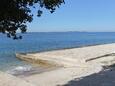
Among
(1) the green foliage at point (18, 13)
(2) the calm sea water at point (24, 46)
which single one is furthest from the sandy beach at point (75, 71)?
(1) the green foliage at point (18, 13)

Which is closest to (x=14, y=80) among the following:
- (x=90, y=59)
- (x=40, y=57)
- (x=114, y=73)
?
(x=114, y=73)

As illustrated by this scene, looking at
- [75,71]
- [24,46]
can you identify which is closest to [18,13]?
[75,71]

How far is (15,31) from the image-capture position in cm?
1134

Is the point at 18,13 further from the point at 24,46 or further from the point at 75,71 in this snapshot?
the point at 24,46

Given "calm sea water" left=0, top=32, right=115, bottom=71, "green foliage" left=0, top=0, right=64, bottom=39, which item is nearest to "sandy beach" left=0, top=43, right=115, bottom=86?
"calm sea water" left=0, top=32, right=115, bottom=71

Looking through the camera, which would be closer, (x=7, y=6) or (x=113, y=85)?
(x=7, y=6)

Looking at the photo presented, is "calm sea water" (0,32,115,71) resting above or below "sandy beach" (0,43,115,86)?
below

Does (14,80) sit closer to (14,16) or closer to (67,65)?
(14,16)

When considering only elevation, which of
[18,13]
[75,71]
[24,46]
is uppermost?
[18,13]

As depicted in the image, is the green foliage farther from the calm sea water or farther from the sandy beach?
the calm sea water

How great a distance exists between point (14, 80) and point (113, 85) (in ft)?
13.6

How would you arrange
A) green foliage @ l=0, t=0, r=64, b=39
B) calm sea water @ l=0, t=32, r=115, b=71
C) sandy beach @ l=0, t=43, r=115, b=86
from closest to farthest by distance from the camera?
green foliage @ l=0, t=0, r=64, b=39
sandy beach @ l=0, t=43, r=115, b=86
calm sea water @ l=0, t=32, r=115, b=71

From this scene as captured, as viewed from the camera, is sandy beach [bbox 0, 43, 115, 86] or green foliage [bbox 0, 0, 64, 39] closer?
green foliage [bbox 0, 0, 64, 39]

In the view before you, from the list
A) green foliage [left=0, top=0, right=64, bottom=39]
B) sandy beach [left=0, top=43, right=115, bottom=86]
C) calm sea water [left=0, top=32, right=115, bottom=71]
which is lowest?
calm sea water [left=0, top=32, right=115, bottom=71]
